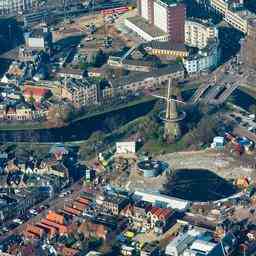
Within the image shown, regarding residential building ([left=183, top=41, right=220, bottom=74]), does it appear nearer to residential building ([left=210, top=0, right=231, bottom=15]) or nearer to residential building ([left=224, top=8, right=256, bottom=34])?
residential building ([left=224, top=8, right=256, bottom=34])

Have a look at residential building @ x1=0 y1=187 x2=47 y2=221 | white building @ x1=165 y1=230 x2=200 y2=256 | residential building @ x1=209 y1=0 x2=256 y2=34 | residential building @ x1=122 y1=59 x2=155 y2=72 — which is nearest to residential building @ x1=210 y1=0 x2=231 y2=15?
residential building @ x1=209 y1=0 x2=256 y2=34

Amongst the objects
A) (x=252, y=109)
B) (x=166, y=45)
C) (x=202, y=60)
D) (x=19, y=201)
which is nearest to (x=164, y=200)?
(x=19, y=201)

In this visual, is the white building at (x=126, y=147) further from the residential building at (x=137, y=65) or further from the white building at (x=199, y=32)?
the white building at (x=199, y=32)

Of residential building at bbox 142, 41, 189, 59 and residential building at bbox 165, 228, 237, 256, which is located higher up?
residential building at bbox 142, 41, 189, 59

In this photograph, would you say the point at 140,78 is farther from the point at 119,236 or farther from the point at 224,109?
the point at 119,236

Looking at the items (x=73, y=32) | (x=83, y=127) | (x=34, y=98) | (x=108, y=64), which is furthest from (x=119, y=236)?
(x=73, y=32)

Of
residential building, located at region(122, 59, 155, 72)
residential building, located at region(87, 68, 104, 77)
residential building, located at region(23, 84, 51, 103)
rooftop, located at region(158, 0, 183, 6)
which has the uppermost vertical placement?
rooftop, located at region(158, 0, 183, 6)
